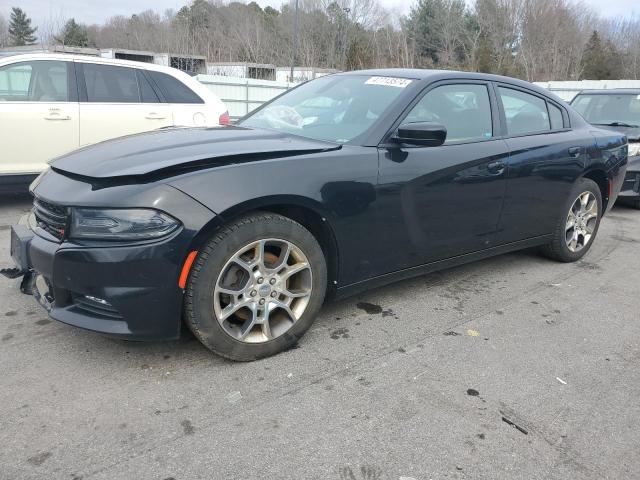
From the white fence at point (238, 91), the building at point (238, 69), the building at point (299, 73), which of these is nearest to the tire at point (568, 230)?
the white fence at point (238, 91)

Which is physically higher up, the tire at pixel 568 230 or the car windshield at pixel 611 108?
the car windshield at pixel 611 108

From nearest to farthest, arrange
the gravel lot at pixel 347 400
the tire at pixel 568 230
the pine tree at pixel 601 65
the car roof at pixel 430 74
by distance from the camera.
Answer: the gravel lot at pixel 347 400
the car roof at pixel 430 74
the tire at pixel 568 230
the pine tree at pixel 601 65

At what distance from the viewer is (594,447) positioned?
7.60ft

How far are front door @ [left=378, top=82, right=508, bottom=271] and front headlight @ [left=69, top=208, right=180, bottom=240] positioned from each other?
1.29m

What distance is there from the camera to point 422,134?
3.10 meters

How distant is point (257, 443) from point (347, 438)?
0.38m

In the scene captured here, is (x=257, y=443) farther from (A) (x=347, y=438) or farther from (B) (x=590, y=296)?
(B) (x=590, y=296)

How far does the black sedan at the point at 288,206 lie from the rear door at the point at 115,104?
2821 millimetres

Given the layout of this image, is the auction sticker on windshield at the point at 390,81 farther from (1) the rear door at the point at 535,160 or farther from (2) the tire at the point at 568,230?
(2) the tire at the point at 568,230

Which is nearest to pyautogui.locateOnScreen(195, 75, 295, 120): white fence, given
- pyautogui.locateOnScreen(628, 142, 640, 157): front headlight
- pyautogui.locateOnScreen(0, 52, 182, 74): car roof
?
pyautogui.locateOnScreen(0, 52, 182, 74): car roof

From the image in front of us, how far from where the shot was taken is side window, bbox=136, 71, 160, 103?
6375 mm

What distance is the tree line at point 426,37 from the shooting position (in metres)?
37.4

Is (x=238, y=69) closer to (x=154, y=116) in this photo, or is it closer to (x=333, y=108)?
(x=154, y=116)

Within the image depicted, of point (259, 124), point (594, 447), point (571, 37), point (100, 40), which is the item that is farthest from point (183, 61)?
point (594, 447)
